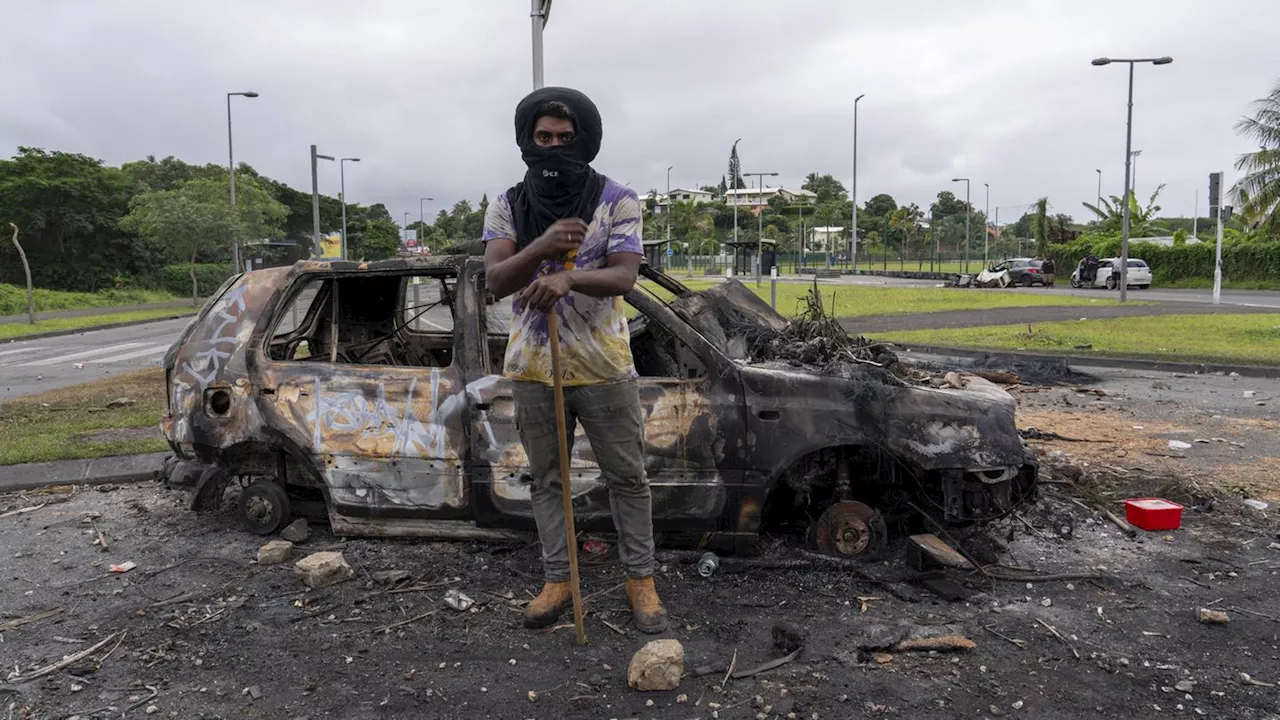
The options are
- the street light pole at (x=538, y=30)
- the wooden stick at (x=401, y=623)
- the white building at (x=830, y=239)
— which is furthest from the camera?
the white building at (x=830, y=239)

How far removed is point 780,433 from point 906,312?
666 inches

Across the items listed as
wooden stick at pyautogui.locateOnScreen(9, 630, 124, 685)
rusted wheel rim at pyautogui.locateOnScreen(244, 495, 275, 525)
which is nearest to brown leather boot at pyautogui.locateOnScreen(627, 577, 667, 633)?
wooden stick at pyautogui.locateOnScreen(9, 630, 124, 685)

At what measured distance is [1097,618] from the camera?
362 centimetres

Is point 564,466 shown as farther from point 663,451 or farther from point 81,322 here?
point 81,322

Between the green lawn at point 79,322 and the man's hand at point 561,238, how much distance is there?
19792 mm

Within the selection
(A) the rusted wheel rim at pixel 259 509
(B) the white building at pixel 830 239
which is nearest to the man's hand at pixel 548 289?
(A) the rusted wheel rim at pixel 259 509

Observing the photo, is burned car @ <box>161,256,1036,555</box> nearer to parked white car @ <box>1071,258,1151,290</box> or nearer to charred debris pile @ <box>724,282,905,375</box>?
charred debris pile @ <box>724,282,905,375</box>

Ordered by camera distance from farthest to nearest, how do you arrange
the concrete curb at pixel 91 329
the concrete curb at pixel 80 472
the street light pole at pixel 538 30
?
the concrete curb at pixel 91 329, the street light pole at pixel 538 30, the concrete curb at pixel 80 472

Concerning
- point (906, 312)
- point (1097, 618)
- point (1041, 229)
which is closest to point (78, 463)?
point (1097, 618)

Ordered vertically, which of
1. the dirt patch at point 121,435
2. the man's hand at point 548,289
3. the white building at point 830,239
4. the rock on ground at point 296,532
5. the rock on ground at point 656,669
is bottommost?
the rock on ground at point 656,669

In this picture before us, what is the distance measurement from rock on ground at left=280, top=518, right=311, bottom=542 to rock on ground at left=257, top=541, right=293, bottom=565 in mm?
200

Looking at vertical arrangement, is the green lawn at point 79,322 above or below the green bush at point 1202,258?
below

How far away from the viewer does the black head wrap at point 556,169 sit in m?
3.23

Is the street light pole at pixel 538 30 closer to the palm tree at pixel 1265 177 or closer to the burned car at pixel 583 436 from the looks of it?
the burned car at pixel 583 436
